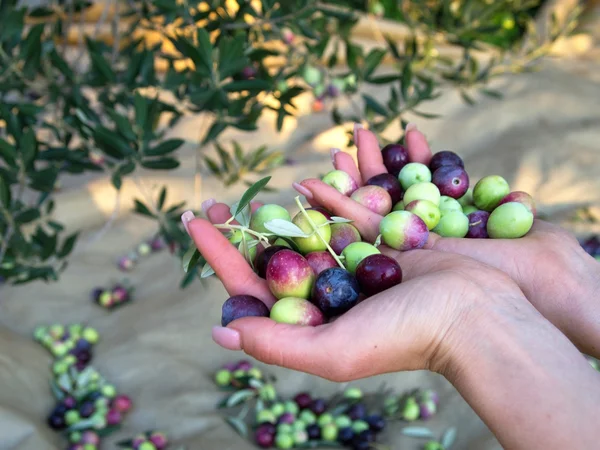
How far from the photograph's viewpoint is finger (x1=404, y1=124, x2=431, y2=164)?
5.89 ft

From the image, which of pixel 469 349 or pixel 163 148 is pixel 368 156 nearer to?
pixel 163 148

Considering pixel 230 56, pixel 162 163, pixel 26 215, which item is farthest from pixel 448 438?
pixel 26 215

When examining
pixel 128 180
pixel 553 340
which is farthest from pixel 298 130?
pixel 553 340

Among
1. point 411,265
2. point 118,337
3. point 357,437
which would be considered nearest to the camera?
point 411,265

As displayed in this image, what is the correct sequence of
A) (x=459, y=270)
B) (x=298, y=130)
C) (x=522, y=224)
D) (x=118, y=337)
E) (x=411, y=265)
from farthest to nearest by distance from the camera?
(x=298, y=130) → (x=118, y=337) → (x=522, y=224) → (x=411, y=265) → (x=459, y=270)

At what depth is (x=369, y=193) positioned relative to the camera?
151 cm

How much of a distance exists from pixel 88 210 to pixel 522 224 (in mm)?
2833

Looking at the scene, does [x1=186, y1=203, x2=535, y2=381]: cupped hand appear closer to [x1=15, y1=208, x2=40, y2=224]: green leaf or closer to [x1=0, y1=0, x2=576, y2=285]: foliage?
[x1=0, y1=0, x2=576, y2=285]: foliage

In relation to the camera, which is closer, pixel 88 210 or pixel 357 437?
pixel 357 437

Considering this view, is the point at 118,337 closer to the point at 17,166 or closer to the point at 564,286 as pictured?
the point at 17,166

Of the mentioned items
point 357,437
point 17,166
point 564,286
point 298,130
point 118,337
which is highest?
point 564,286

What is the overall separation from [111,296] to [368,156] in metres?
1.95

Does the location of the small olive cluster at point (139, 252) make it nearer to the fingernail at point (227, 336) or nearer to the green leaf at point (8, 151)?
the green leaf at point (8, 151)

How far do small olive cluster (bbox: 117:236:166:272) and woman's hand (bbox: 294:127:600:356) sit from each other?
2.18m
